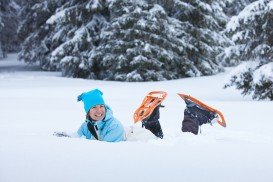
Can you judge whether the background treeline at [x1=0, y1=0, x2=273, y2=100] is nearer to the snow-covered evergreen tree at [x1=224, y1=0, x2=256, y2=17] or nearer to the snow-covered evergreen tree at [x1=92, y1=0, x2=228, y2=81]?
the snow-covered evergreen tree at [x1=92, y1=0, x2=228, y2=81]

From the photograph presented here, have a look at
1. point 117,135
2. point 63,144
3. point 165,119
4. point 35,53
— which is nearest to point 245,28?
point 165,119

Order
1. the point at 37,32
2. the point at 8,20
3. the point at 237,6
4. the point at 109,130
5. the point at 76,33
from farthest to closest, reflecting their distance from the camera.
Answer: the point at 237,6 < the point at 8,20 < the point at 37,32 < the point at 76,33 < the point at 109,130

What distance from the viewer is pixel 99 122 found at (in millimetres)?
4574

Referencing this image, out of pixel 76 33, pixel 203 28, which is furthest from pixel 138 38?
pixel 203 28

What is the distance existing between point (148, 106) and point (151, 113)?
9cm

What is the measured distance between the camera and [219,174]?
9.12ft

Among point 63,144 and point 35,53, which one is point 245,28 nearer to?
point 63,144

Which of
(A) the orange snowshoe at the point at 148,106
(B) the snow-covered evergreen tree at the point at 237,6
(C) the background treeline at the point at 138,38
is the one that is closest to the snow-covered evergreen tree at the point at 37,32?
(C) the background treeline at the point at 138,38

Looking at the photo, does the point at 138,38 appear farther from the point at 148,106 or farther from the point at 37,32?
the point at 148,106

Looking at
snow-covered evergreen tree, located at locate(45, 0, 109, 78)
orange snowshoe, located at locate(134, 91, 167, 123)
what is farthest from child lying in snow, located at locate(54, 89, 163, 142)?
snow-covered evergreen tree, located at locate(45, 0, 109, 78)

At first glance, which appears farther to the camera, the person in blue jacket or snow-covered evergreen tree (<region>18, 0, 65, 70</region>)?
snow-covered evergreen tree (<region>18, 0, 65, 70</region>)

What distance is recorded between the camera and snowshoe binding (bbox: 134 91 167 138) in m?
5.06

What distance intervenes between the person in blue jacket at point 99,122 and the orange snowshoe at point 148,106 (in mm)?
515

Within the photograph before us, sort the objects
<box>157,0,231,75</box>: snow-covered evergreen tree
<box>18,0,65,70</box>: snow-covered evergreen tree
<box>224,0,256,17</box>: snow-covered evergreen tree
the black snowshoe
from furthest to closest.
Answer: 1. <box>224,0,256,17</box>: snow-covered evergreen tree
2. <box>18,0,65,70</box>: snow-covered evergreen tree
3. <box>157,0,231,75</box>: snow-covered evergreen tree
4. the black snowshoe
